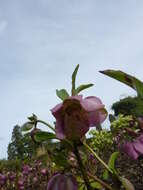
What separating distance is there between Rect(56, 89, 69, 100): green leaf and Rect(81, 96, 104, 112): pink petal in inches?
3.2

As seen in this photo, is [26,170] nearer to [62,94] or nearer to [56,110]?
[62,94]

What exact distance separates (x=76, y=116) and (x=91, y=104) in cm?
3

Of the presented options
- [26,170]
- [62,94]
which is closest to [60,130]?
[62,94]

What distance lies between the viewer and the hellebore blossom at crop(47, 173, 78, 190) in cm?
62

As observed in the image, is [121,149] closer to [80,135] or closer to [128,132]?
[128,132]

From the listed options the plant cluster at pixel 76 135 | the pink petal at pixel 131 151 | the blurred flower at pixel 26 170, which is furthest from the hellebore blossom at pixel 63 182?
the blurred flower at pixel 26 170

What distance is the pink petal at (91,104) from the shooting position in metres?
0.61

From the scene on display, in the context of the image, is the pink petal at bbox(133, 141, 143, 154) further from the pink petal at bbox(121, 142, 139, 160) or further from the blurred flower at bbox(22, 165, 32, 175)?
the blurred flower at bbox(22, 165, 32, 175)

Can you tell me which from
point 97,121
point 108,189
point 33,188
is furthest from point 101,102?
point 33,188

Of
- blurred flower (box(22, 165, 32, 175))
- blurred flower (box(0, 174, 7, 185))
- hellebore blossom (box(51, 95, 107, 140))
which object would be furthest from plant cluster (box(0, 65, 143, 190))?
blurred flower (box(22, 165, 32, 175))

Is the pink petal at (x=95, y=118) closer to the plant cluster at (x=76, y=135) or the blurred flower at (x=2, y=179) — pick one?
the plant cluster at (x=76, y=135)

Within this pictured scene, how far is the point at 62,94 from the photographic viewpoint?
71 centimetres

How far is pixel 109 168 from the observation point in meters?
0.70

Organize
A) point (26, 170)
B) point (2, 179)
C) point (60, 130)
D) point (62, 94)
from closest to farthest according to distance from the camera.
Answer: point (60, 130) → point (62, 94) → point (2, 179) → point (26, 170)
